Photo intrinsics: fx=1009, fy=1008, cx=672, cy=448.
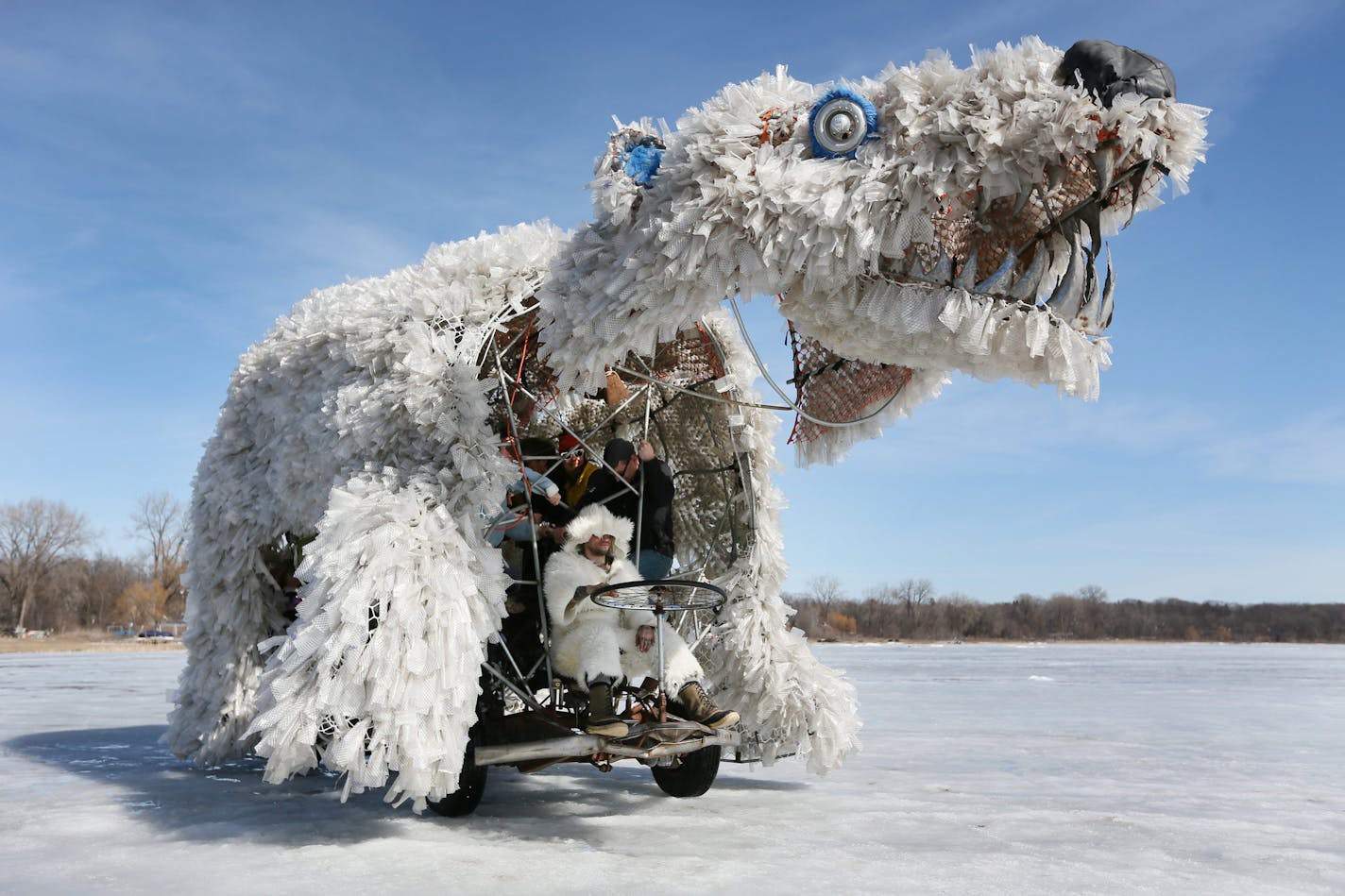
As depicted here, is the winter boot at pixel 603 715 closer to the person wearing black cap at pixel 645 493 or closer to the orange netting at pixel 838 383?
the person wearing black cap at pixel 645 493

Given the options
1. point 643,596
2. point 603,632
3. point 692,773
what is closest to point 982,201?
point 643,596

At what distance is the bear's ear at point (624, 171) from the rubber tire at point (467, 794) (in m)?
2.27

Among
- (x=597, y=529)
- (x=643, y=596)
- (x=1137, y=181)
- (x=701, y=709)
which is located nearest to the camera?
(x=1137, y=181)

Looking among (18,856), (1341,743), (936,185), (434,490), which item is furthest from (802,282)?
(1341,743)

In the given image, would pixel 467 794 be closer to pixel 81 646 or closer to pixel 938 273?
pixel 938 273

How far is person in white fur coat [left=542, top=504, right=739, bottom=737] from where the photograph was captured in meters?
4.45

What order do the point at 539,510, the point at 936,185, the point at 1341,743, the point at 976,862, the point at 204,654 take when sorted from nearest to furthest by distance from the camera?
the point at 936,185 → the point at 976,862 → the point at 539,510 → the point at 204,654 → the point at 1341,743

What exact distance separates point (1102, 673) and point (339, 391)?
50.7 feet

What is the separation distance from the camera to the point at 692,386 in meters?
5.56

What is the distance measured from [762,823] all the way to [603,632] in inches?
43.0

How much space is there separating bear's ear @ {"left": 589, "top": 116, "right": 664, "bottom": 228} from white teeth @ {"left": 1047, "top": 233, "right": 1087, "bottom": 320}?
154 cm

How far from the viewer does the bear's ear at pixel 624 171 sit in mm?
3887

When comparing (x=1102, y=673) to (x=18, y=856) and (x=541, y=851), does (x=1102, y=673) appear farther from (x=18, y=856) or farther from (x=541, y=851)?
(x=18, y=856)

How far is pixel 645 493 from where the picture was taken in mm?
5117
